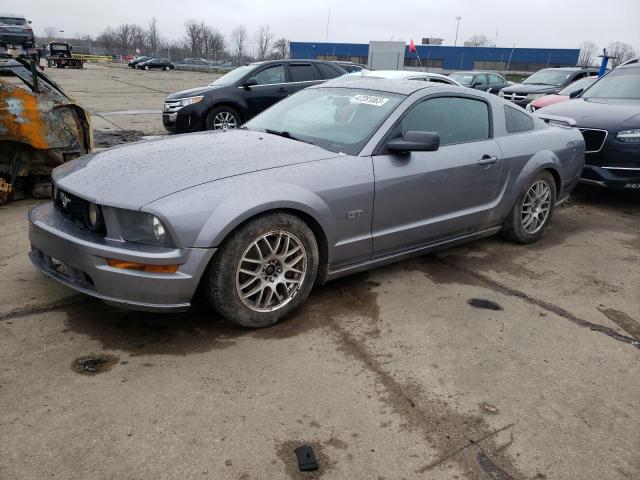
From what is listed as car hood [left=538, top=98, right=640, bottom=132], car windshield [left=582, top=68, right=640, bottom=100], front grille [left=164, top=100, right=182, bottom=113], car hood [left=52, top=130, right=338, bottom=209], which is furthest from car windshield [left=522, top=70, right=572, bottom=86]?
car hood [left=52, top=130, right=338, bottom=209]

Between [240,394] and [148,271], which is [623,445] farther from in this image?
[148,271]

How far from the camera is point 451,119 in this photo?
4043mm

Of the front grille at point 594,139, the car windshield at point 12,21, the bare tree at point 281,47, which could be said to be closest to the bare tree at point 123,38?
the bare tree at point 281,47

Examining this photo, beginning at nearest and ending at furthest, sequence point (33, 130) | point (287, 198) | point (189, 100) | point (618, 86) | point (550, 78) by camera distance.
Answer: point (287, 198) < point (33, 130) < point (618, 86) < point (189, 100) < point (550, 78)

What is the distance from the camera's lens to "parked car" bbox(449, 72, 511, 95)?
58.5ft

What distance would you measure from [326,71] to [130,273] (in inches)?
331

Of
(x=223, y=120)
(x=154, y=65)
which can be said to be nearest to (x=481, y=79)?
(x=223, y=120)

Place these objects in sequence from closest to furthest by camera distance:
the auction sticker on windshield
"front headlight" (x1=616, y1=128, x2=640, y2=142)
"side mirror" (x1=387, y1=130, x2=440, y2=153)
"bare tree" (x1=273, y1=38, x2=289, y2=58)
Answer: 1. "side mirror" (x1=387, y1=130, x2=440, y2=153)
2. the auction sticker on windshield
3. "front headlight" (x1=616, y1=128, x2=640, y2=142)
4. "bare tree" (x1=273, y1=38, x2=289, y2=58)

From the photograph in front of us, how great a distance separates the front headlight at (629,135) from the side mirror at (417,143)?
12.5ft

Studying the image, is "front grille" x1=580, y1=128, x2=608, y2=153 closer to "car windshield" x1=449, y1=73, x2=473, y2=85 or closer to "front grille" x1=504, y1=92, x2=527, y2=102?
"front grille" x1=504, y1=92, x2=527, y2=102

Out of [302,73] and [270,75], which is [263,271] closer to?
[270,75]

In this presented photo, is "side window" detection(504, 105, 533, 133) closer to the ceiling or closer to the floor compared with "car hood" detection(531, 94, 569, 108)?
closer to the floor

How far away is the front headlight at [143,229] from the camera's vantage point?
8.88ft

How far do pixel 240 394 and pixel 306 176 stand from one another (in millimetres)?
1340
